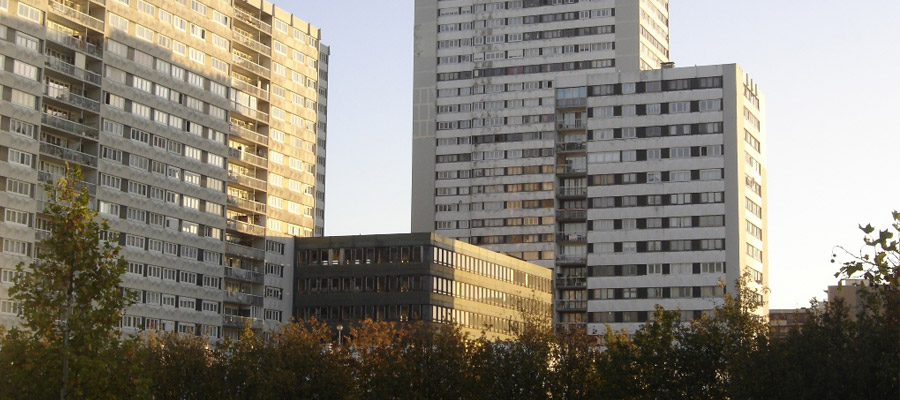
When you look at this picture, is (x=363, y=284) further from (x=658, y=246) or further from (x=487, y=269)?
(x=658, y=246)

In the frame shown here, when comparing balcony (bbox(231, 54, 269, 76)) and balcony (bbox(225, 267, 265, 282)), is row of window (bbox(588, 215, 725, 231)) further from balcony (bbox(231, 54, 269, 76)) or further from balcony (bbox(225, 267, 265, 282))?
balcony (bbox(231, 54, 269, 76))

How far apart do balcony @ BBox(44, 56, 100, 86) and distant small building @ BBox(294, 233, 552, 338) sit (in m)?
41.6

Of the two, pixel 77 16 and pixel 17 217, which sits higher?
pixel 77 16

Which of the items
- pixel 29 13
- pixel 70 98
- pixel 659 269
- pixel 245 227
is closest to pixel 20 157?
pixel 70 98

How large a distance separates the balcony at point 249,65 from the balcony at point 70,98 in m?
28.9

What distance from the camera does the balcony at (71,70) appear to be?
134m

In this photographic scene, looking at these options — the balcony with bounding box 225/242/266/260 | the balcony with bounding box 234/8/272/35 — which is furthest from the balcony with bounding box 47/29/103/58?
the balcony with bounding box 225/242/266/260

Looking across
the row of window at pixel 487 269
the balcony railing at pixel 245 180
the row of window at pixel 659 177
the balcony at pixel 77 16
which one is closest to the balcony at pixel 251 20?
the balcony railing at pixel 245 180

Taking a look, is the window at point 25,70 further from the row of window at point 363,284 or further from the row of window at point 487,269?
the row of window at point 487,269

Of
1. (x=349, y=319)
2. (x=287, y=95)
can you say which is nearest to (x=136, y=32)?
(x=287, y=95)

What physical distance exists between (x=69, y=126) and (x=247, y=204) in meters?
35.0

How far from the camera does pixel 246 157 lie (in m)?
168

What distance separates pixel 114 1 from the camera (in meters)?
145

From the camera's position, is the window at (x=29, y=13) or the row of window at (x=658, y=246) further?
the row of window at (x=658, y=246)
